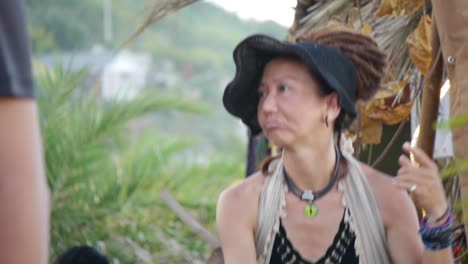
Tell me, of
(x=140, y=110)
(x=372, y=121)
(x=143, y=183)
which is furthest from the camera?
(x=140, y=110)

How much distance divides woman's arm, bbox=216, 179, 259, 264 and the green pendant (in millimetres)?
172

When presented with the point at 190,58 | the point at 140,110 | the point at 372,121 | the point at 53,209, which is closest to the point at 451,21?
the point at 372,121

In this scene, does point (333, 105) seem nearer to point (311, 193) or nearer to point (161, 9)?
point (311, 193)

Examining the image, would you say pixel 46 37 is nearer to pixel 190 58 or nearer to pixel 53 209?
pixel 190 58

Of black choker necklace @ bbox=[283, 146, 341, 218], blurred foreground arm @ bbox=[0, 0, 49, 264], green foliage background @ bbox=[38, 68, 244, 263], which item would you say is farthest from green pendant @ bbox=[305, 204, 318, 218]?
green foliage background @ bbox=[38, 68, 244, 263]

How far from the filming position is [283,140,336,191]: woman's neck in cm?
350

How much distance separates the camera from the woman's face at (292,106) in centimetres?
345

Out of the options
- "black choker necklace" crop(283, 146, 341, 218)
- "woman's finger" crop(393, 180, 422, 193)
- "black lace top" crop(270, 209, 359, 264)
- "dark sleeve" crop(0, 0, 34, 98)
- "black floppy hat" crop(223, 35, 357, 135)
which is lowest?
"black lace top" crop(270, 209, 359, 264)

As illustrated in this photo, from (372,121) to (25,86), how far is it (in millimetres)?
2915

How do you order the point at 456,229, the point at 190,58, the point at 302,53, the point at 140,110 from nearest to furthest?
the point at 302,53 → the point at 456,229 → the point at 140,110 → the point at 190,58

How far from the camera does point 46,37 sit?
31641mm

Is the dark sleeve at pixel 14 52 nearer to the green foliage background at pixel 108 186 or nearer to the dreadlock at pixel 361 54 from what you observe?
the dreadlock at pixel 361 54

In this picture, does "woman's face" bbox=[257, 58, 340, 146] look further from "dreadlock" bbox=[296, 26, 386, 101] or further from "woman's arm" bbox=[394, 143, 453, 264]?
"woman's arm" bbox=[394, 143, 453, 264]

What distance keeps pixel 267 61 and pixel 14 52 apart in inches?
84.7
